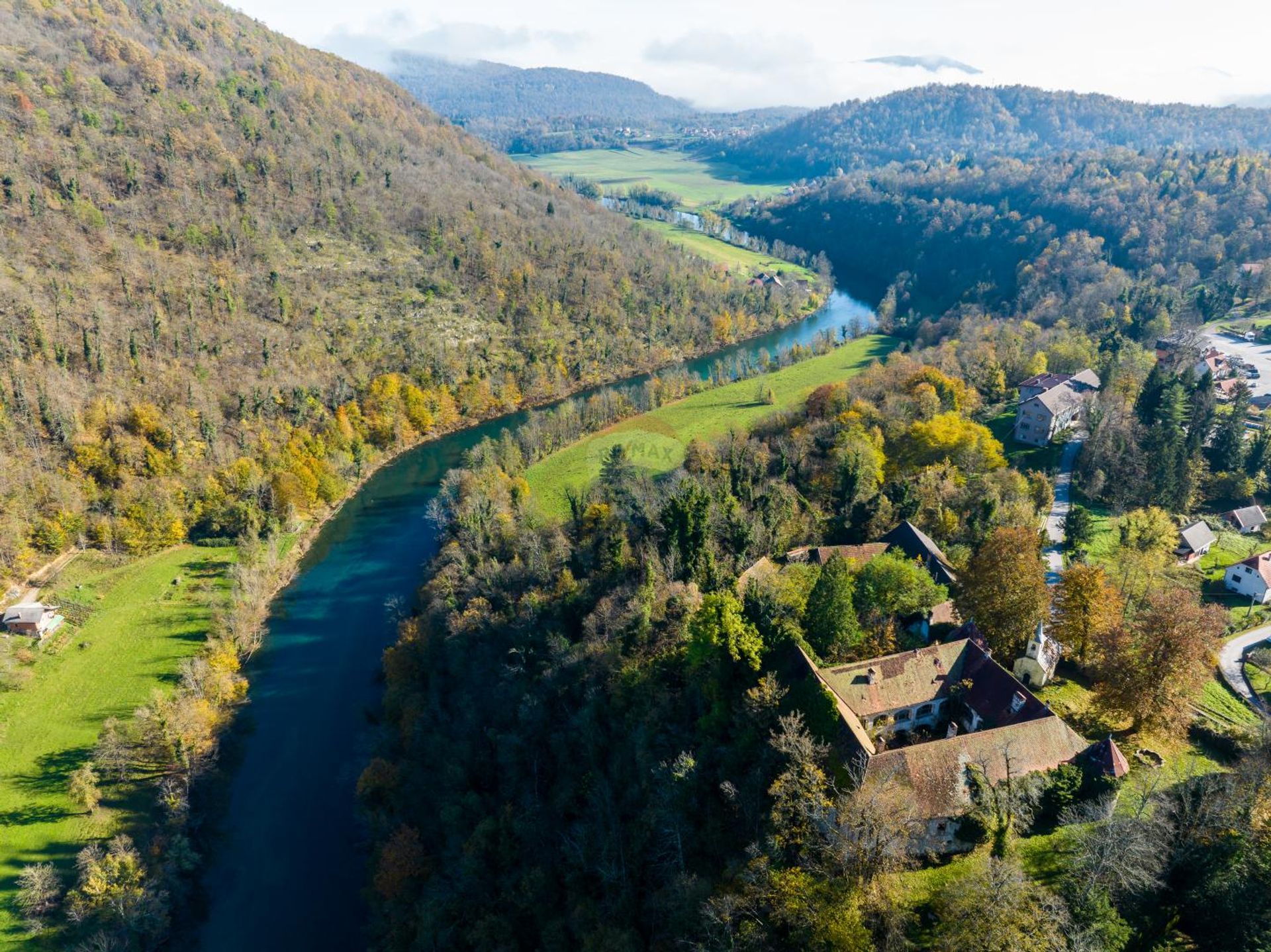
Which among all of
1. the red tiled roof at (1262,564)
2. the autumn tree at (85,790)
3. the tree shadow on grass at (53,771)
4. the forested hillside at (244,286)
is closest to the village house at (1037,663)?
the red tiled roof at (1262,564)

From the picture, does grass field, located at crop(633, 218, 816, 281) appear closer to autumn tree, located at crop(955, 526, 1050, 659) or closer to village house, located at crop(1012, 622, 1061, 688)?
autumn tree, located at crop(955, 526, 1050, 659)

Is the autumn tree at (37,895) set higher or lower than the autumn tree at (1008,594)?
lower

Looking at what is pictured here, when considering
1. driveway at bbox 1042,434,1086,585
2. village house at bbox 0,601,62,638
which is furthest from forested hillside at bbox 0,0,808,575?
driveway at bbox 1042,434,1086,585

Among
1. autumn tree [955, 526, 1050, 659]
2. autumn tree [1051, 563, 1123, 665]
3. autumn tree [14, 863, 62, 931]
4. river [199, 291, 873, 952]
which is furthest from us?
river [199, 291, 873, 952]

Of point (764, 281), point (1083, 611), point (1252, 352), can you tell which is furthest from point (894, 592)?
point (764, 281)

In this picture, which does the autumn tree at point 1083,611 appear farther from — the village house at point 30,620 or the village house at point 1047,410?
the village house at point 30,620

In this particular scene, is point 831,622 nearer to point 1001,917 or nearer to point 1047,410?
point 1001,917
